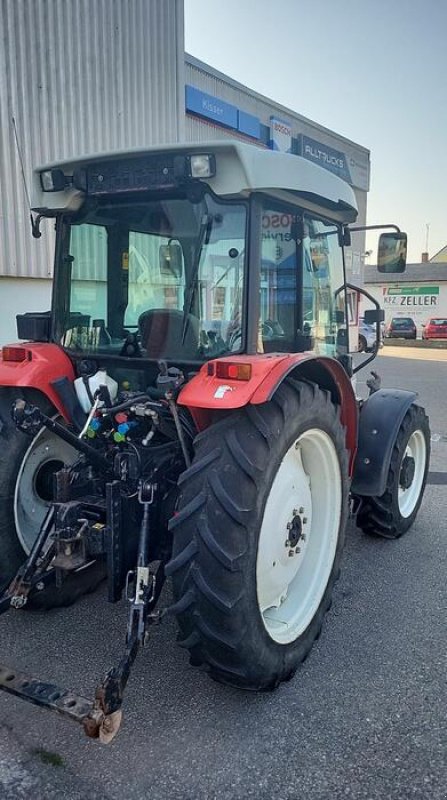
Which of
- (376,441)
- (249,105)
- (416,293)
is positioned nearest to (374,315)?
(376,441)

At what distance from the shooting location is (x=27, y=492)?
10.8ft

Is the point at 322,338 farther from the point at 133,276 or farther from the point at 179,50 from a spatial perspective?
the point at 179,50

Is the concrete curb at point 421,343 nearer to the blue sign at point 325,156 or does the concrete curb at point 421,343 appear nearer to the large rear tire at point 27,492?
the blue sign at point 325,156

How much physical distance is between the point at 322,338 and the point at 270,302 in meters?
0.76

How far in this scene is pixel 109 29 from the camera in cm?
944

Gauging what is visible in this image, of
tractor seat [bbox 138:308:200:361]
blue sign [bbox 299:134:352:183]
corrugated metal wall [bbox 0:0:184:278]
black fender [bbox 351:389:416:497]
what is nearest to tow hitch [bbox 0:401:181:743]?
tractor seat [bbox 138:308:200:361]

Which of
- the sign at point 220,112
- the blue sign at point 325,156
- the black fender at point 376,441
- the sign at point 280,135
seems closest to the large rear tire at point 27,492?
the black fender at point 376,441

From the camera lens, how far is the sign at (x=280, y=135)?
16.7 m

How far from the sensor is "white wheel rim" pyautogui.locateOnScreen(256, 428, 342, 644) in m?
2.76

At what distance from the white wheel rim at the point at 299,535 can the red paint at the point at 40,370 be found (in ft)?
4.13

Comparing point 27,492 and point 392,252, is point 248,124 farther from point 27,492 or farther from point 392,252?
point 27,492

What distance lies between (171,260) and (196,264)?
214mm

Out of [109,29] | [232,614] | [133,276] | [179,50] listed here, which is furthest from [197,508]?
[179,50]

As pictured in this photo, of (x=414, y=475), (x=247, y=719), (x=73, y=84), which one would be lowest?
(x=247, y=719)
